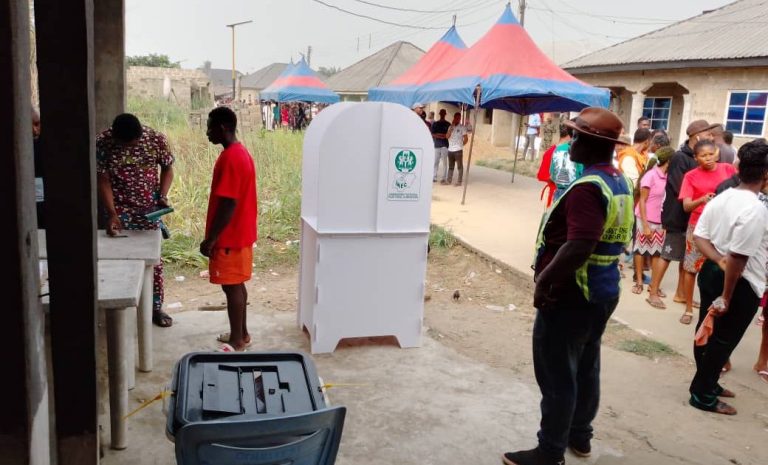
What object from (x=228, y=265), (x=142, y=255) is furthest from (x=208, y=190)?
(x=142, y=255)

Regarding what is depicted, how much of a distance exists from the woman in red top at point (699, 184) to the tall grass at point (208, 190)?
4.34 metres

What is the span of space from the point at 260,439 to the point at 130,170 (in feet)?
9.88

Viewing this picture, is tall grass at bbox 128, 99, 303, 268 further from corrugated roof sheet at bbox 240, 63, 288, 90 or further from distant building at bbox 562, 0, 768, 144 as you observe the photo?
corrugated roof sheet at bbox 240, 63, 288, 90

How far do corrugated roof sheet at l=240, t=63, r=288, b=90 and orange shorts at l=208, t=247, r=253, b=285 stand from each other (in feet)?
186

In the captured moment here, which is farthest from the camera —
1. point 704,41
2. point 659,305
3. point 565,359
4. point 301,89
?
point 301,89

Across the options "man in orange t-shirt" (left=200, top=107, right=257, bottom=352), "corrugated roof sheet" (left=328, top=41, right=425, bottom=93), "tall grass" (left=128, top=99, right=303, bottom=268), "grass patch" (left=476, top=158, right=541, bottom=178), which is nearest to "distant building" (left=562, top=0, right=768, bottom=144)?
"grass patch" (left=476, top=158, right=541, bottom=178)

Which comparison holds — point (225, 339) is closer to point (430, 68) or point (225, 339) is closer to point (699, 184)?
point (699, 184)

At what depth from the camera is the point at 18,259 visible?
4.90 ft

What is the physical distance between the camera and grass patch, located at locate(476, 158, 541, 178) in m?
17.0

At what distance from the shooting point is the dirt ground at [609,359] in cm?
360

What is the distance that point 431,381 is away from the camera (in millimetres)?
4234

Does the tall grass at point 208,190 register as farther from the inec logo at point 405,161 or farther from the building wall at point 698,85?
the building wall at point 698,85

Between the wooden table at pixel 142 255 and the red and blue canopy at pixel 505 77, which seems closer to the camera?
the wooden table at pixel 142 255

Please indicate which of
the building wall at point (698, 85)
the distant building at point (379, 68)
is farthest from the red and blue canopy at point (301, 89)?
the building wall at point (698, 85)
